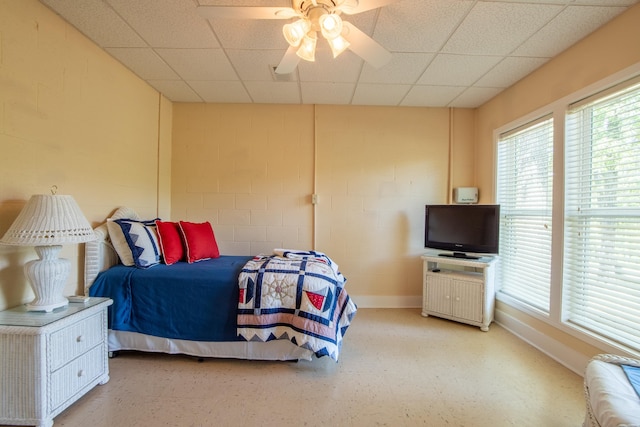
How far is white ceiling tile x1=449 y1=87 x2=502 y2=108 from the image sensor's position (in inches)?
116

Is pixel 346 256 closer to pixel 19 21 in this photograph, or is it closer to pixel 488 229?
pixel 488 229

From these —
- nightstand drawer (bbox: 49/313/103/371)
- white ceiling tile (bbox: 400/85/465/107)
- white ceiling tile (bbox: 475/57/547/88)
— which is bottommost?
nightstand drawer (bbox: 49/313/103/371)

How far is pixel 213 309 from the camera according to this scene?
2.10m

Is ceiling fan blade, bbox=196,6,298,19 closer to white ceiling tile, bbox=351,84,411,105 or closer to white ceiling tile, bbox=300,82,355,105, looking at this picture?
white ceiling tile, bbox=300,82,355,105

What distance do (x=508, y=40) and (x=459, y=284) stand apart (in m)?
2.27

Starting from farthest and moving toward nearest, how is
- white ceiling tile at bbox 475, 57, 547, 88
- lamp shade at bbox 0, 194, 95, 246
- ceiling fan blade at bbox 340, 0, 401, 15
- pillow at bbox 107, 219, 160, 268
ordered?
white ceiling tile at bbox 475, 57, 547, 88 → pillow at bbox 107, 219, 160, 268 → lamp shade at bbox 0, 194, 95, 246 → ceiling fan blade at bbox 340, 0, 401, 15

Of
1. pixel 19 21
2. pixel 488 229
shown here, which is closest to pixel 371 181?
pixel 488 229

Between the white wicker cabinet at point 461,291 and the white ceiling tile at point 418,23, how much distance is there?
7.00ft

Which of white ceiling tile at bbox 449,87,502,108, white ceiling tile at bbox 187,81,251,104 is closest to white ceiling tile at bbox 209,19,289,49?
white ceiling tile at bbox 187,81,251,104

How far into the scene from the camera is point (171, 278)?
2.13 metres

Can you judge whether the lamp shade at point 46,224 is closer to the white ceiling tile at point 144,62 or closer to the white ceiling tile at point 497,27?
the white ceiling tile at point 144,62

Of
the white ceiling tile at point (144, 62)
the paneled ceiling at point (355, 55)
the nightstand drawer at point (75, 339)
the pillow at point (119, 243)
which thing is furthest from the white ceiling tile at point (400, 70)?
the nightstand drawer at point (75, 339)

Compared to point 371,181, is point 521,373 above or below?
below

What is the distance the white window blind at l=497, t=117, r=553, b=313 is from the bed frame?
2.20 meters
